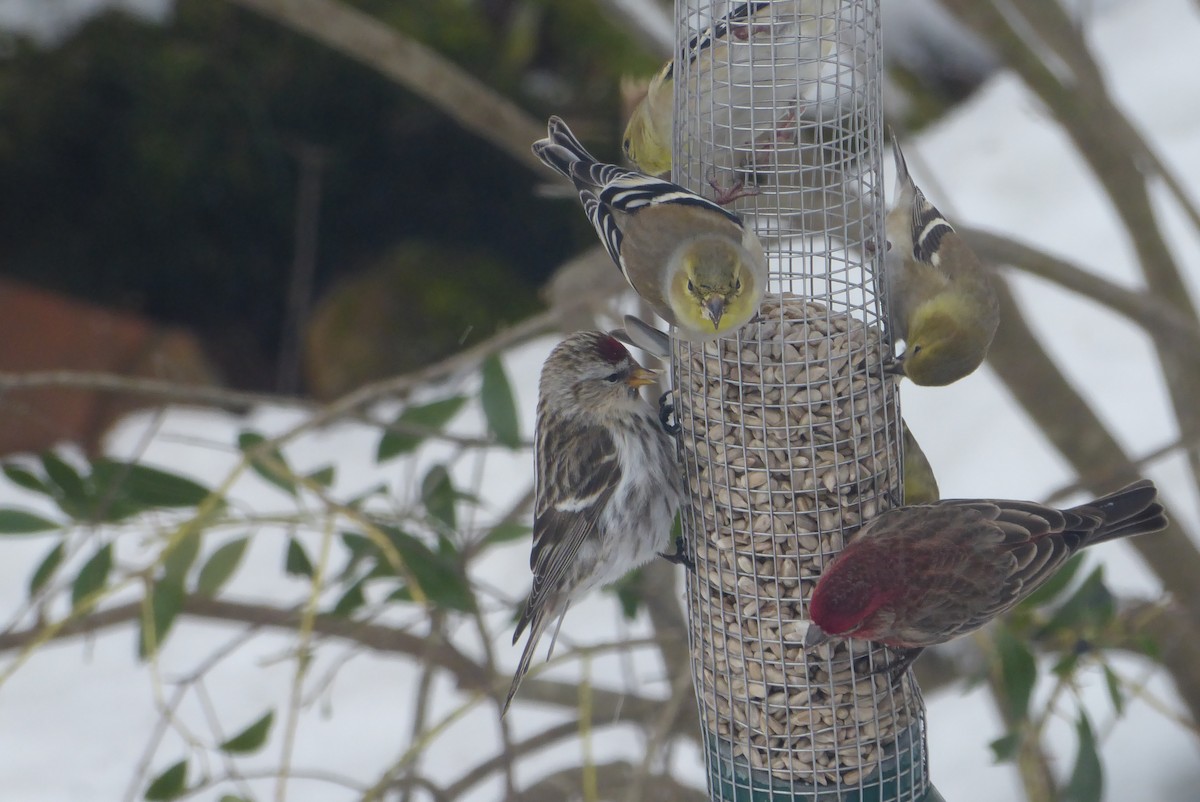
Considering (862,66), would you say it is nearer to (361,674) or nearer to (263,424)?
(361,674)

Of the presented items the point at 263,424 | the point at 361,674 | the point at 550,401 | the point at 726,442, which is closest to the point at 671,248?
the point at 726,442

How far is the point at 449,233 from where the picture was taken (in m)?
9.57

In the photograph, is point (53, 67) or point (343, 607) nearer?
point (343, 607)

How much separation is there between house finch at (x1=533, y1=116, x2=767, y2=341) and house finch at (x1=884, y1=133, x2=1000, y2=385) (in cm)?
46

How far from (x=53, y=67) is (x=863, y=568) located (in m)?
7.67

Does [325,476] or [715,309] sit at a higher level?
[325,476]

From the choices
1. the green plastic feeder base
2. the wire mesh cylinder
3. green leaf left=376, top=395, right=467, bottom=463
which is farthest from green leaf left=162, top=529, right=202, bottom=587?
the green plastic feeder base

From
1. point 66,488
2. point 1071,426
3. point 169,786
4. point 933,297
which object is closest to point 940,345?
point 933,297

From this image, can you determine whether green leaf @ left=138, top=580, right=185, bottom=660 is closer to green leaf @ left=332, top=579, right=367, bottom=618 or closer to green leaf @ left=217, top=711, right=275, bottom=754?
green leaf @ left=217, top=711, right=275, bottom=754

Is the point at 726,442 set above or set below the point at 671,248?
below

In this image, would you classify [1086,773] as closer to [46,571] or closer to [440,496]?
[440,496]

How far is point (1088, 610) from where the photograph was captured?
3.96 meters

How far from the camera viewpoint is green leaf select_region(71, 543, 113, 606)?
12.3 ft

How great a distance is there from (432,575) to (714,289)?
1.31 meters
